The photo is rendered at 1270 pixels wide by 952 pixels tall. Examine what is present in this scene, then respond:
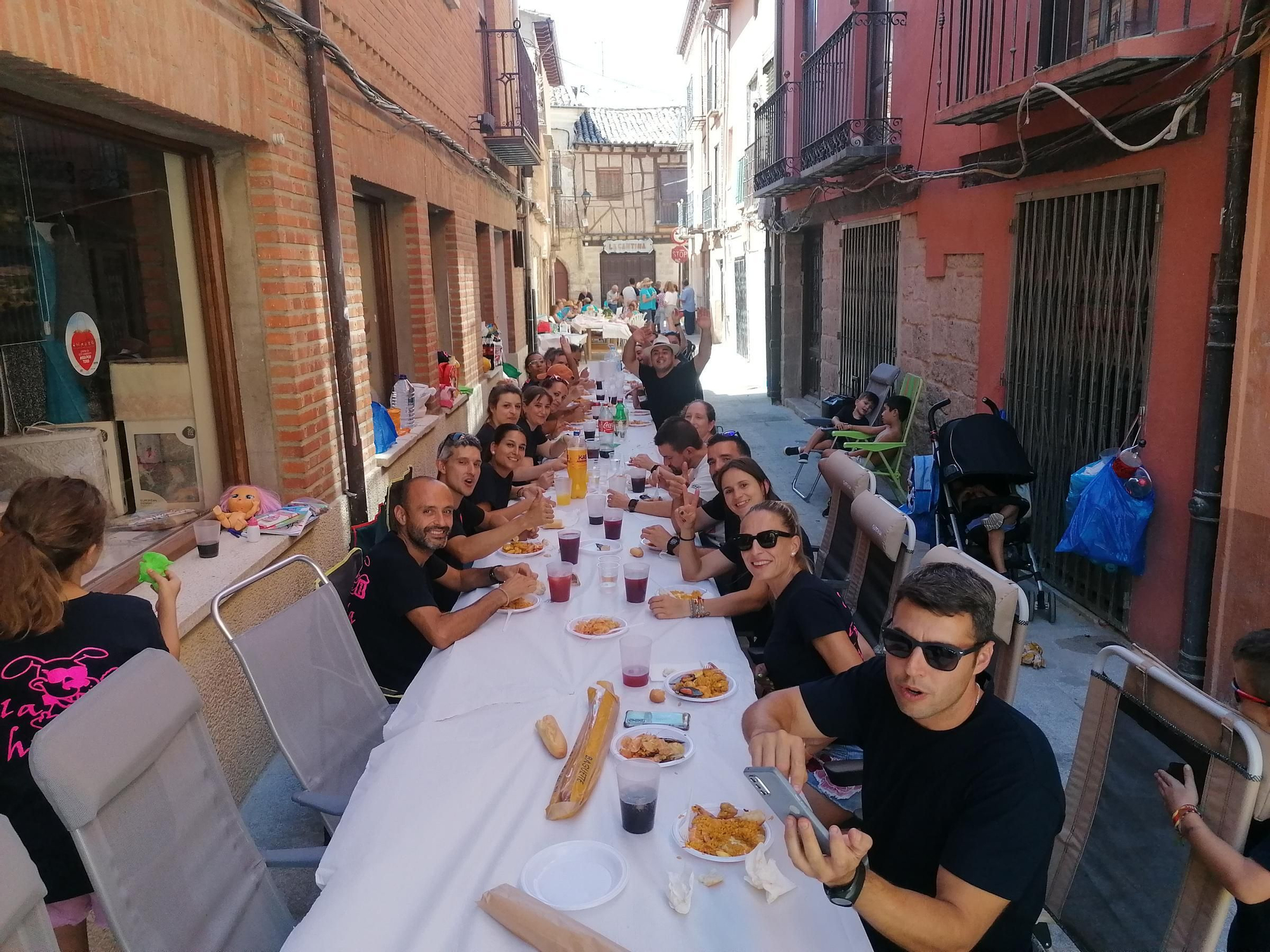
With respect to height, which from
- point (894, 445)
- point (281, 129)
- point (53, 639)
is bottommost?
point (894, 445)

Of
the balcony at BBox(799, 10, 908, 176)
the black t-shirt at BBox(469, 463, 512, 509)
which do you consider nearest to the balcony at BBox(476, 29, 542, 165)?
the balcony at BBox(799, 10, 908, 176)

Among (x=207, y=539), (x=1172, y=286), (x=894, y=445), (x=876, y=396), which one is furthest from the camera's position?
(x=876, y=396)

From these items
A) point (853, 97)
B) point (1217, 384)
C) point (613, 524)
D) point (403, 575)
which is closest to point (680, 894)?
point (403, 575)

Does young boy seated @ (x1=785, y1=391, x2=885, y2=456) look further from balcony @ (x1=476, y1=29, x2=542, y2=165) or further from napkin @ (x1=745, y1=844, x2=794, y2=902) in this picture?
napkin @ (x1=745, y1=844, x2=794, y2=902)

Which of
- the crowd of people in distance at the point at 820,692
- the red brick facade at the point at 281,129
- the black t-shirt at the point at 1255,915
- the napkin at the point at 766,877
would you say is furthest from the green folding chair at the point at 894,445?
the napkin at the point at 766,877

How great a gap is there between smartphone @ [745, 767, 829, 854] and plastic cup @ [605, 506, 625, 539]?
109 inches

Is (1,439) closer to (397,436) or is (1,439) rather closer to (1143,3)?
(397,436)

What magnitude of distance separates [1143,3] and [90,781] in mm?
5895

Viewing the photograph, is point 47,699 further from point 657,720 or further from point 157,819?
point 657,720

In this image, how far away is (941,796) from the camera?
2035mm

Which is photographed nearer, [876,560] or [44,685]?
[44,685]

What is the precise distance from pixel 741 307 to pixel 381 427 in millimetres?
16560

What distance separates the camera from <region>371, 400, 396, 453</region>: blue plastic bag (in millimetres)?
6586

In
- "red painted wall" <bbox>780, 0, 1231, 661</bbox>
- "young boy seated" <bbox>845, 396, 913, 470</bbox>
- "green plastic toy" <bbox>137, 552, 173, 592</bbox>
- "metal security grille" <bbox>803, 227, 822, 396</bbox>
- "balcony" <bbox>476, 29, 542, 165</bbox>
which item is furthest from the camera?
A: "metal security grille" <bbox>803, 227, 822, 396</bbox>
